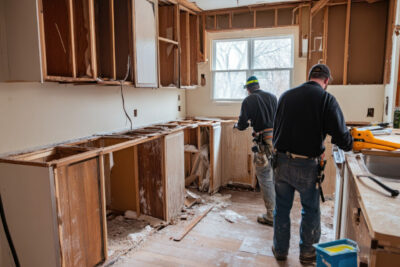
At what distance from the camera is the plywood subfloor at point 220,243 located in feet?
8.48

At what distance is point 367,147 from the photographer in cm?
200

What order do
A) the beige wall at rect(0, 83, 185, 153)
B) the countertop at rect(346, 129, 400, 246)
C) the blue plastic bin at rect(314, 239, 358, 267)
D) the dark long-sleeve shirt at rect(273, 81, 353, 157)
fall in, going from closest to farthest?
the countertop at rect(346, 129, 400, 246) → the blue plastic bin at rect(314, 239, 358, 267) → the dark long-sleeve shirt at rect(273, 81, 353, 157) → the beige wall at rect(0, 83, 185, 153)

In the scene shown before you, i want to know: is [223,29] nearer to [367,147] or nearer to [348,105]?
[348,105]

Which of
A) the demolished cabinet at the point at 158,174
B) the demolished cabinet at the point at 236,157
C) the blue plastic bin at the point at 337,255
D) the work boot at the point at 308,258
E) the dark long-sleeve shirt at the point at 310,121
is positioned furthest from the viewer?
the demolished cabinet at the point at 236,157

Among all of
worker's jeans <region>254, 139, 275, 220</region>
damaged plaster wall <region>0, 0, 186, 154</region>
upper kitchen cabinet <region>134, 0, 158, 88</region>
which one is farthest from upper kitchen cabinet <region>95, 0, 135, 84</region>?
worker's jeans <region>254, 139, 275, 220</region>

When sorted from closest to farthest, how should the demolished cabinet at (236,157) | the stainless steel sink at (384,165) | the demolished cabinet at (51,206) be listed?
1. the stainless steel sink at (384,165)
2. the demolished cabinet at (51,206)
3. the demolished cabinet at (236,157)

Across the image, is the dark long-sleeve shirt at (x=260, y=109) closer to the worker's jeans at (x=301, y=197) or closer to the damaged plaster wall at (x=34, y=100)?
the worker's jeans at (x=301, y=197)

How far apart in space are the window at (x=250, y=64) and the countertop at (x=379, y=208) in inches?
129

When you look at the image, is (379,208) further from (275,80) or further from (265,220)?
(275,80)

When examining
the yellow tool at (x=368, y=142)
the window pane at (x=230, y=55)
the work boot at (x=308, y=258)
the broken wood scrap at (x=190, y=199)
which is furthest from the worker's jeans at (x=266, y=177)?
the window pane at (x=230, y=55)

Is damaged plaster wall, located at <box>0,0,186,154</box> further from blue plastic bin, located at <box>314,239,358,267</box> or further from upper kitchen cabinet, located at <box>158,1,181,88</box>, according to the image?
blue plastic bin, located at <box>314,239,358,267</box>

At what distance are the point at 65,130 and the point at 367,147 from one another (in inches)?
98.7

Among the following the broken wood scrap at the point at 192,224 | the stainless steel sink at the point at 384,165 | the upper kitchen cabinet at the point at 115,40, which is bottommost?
the broken wood scrap at the point at 192,224

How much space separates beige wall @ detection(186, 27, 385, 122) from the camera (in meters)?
4.22
